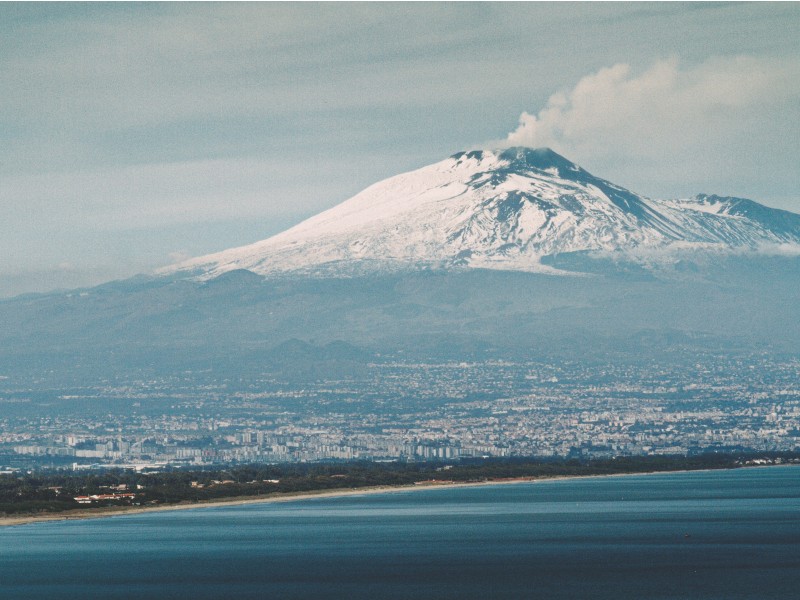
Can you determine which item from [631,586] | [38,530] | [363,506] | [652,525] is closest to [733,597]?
[631,586]

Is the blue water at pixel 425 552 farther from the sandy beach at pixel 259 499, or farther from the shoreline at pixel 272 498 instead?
the sandy beach at pixel 259 499

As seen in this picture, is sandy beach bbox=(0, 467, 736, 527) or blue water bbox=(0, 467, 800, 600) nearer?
blue water bbox=(0, 467, 800, 600)

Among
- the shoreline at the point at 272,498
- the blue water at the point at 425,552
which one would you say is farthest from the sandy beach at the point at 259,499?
the blue water at the point at 425,552

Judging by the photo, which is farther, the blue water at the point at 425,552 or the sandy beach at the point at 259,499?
the sandy beach at the point at 259,499

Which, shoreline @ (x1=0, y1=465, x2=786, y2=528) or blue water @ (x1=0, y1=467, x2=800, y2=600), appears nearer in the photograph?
blue water @ (x1=0, y1=467, x2=800, y2=600)

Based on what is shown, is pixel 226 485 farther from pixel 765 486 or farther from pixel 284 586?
pixel 284 586

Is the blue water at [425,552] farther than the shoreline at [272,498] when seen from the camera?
No

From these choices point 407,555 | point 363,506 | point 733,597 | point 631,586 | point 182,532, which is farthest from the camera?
point 363,506

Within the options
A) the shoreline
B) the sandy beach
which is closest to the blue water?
the shoreline

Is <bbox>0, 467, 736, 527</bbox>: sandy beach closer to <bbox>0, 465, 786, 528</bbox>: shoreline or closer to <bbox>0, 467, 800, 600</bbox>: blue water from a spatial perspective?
<bbox>0, 465, 786, 528</bbox>: shoreline
